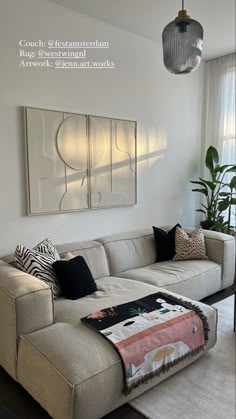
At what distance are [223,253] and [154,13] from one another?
2460 mm

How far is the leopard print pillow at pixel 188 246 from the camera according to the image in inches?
135

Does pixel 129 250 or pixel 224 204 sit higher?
pixel 224 204

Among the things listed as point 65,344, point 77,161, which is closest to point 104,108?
point 77,161

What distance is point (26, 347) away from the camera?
1840mm

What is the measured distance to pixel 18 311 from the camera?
189 centimetres

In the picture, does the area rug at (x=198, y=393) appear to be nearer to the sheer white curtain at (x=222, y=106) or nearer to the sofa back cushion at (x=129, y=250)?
the sofa back cushion at (x=129, y=250)

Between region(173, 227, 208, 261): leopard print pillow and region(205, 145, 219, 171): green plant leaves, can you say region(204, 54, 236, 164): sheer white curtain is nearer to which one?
region(205, 145, 219, 171): green plant leaves

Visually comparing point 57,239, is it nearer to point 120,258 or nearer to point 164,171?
point 120,258

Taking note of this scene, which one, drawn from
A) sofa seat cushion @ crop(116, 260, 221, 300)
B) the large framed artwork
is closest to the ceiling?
the large framed artwork

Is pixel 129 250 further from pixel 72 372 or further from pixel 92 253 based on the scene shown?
pixel 72 372

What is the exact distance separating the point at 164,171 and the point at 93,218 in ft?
4.09

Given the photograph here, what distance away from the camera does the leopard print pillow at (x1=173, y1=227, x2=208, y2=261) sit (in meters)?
3.42

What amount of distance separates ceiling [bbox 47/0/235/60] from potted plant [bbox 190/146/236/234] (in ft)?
4.61

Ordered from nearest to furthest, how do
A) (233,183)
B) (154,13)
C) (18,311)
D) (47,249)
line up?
(18,311), (47,249), (154,13), (233,183)
